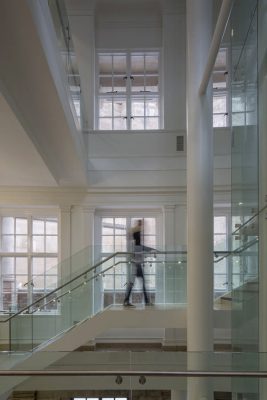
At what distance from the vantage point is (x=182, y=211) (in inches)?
388

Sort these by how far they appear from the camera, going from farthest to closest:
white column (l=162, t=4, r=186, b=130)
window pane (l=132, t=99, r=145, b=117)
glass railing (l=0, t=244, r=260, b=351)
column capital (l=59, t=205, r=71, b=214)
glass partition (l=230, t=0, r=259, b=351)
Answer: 1. window pane (l=132, t=99, r=145, b=117)
2. white column (l=162, t=4, r=186, b=130)
3. column capital (l=59, t=205, r=71, b=214)
4. glass railing (l=0, t=244, r=260, b=351)
5. glass partition (l=230, t=0, r=259, b=351)

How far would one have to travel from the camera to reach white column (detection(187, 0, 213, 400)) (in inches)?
244

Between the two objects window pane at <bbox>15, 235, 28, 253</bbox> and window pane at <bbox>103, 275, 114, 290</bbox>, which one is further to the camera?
window pane at <bbox>15, 235, 28, 253</bbox>

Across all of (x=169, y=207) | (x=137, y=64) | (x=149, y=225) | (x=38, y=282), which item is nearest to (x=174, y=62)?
(x=137, y=64)

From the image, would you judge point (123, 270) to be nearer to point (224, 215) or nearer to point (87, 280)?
point (87, 280)

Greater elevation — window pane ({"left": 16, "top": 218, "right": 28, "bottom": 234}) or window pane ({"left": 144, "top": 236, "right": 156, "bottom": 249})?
window pane ({"left": 16, "top": 218, "right": 28, "bottom": 234})

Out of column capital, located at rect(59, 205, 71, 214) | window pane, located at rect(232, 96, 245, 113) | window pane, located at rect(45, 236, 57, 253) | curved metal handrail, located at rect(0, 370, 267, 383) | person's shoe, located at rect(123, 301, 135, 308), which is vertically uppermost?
window pane, located at rect(232, 96, 245, 113)

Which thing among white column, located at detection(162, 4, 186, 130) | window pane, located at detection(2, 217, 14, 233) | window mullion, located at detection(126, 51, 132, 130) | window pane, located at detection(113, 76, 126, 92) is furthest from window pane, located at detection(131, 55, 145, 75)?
window pane, located at detection(2, 217, 14, 233)

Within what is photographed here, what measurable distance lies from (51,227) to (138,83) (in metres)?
3.97

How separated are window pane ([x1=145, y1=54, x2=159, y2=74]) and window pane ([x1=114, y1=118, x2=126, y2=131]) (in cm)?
133

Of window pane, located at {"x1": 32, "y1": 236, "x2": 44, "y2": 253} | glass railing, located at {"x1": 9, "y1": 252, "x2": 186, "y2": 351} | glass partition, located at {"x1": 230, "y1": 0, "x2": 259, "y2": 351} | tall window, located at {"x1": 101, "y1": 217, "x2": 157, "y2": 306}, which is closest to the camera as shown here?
glass partition, located at {"x1": 230, "y1": 0, "x2": 259, "y2": 351}

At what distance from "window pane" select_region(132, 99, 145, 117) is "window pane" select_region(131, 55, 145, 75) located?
703 mm

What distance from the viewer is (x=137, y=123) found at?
10.5 metres

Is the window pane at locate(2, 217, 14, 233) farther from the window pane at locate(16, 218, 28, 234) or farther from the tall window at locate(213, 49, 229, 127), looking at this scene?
the tall window at locate(213, 49, 229, 127)
